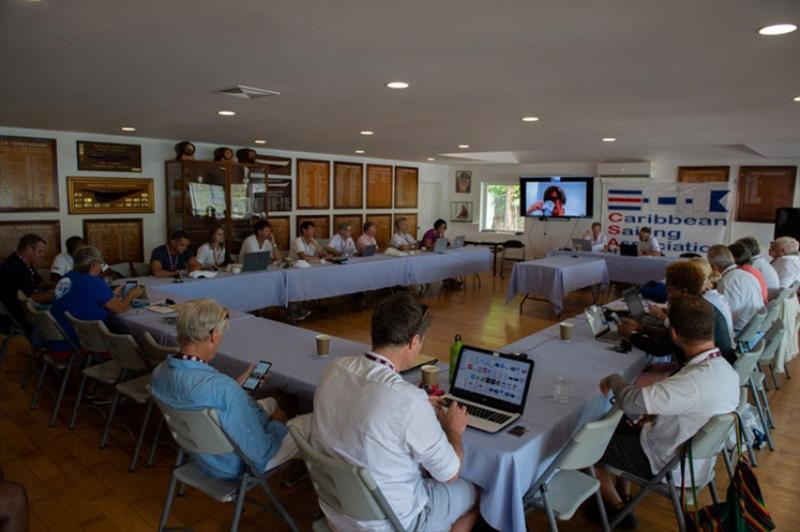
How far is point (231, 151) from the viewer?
309 inches

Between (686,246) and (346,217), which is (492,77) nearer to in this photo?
(346,217)

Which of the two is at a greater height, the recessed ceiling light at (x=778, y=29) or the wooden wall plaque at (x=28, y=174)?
the recessed ceiling light at (x=778, y=29)

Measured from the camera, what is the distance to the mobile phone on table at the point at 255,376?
2.37 meters

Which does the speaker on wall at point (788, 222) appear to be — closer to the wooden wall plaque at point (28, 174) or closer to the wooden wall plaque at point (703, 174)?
the wooden wall plaque at point (703, 174)

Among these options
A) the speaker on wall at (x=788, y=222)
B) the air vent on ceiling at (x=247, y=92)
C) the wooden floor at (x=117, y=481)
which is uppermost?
the air vent on ceiling at (x=247, y=92)

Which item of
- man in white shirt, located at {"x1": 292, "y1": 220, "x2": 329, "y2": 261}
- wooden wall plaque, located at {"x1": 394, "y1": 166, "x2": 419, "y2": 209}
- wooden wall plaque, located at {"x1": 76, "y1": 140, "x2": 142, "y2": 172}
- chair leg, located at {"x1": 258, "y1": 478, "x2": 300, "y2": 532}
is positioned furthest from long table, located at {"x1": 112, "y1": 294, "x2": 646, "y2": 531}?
wooden wall plaque, located at {"x1": 394, "y1": 166, "x2": 419, "y2": 209}

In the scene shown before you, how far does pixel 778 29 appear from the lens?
2229mm

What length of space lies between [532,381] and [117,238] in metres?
6.20

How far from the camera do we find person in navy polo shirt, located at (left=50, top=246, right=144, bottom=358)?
3537 millimetres

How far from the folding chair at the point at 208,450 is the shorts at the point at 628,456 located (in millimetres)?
1378

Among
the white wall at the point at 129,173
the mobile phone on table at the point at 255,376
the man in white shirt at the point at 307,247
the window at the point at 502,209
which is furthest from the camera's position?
the window at the point at 502,209

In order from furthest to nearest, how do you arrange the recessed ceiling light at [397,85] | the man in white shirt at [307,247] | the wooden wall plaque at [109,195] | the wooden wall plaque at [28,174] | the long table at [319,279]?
the man in white shirt at [307,247] → the wooden wall plaque at [109,195] → the wooden wall plaque at [28,174] → the long table at [319,279] → the recessed ceiling light at [397,85]

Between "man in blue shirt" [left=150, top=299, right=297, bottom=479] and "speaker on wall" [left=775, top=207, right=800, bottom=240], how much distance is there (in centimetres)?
868

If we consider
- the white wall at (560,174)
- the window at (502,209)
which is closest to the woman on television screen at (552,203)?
the white wall at (560,174)
